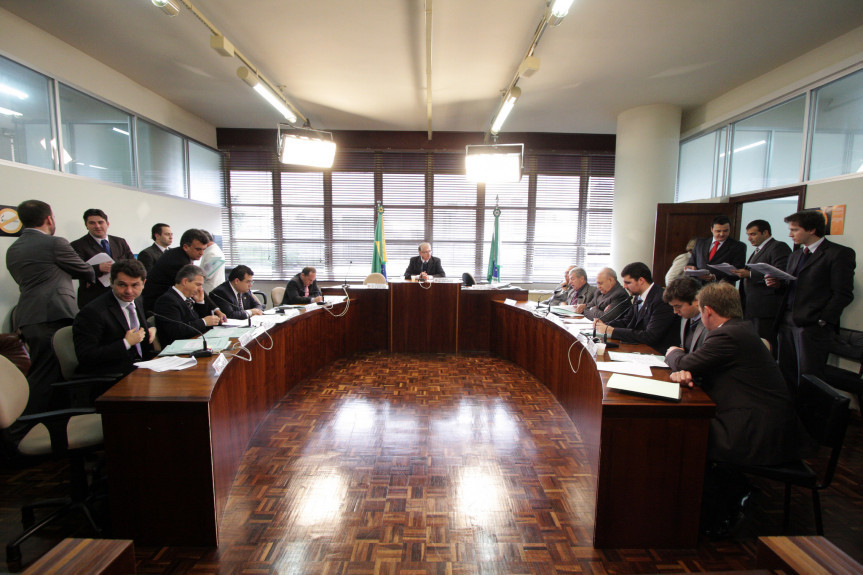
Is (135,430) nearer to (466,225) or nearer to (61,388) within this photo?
(61,388)

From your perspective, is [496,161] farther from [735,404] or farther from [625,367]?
[735,404]

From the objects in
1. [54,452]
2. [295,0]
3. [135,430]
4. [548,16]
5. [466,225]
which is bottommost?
[54,452]

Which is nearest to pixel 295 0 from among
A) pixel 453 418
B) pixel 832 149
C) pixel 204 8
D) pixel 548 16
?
pixel 204 8

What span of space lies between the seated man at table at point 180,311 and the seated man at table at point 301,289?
1802mm

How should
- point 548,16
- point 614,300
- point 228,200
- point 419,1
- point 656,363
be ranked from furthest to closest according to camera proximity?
point 228,200 → point 614,300 → point 419,1 → point 548,16 → point 656,363

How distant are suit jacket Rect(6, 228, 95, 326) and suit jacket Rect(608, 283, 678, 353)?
13.9 ft

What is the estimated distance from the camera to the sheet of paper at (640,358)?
7.63 feet

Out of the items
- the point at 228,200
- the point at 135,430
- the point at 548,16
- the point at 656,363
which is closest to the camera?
the point at 135,430

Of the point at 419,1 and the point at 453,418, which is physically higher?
the point at 419,1

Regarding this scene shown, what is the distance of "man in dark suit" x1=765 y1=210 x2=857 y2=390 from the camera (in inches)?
124

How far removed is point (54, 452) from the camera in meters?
1.80

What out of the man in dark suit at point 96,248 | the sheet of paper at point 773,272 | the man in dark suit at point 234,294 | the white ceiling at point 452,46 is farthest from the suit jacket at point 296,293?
the sheet of paper at point 773,272

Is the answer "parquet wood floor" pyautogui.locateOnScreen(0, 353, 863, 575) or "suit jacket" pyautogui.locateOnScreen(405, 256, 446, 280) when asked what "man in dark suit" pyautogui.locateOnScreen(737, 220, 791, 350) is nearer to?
"parquet wood floor" pyautogui.locateOnScreen(0, 353, 863, 575)

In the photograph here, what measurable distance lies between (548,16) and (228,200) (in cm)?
615
